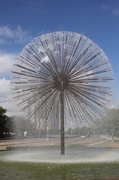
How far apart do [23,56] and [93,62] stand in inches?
178

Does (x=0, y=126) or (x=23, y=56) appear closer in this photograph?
(x=23, y=56)

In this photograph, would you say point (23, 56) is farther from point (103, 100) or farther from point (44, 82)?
point (103, 100)

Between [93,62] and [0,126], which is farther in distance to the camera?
[0,126]

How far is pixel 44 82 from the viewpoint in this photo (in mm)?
17719

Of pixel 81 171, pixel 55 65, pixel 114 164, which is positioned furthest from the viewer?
pixel 55 65

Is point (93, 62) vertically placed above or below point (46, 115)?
above

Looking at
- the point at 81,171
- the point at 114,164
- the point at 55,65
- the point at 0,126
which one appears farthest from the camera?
the point at 0,126

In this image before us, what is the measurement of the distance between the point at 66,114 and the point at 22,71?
395cm

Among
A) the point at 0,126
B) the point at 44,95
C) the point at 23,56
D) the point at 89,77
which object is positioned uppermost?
the point at 23,56

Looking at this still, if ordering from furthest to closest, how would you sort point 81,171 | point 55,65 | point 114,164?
point 55,65 → point 114,164 → point 81,171

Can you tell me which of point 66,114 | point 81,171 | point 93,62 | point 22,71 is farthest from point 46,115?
point 81,171

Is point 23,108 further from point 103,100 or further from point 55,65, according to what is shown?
point 103,100

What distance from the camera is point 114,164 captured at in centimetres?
1512

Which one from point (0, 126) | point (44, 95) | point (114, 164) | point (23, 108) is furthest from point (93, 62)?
point (0, 126)
